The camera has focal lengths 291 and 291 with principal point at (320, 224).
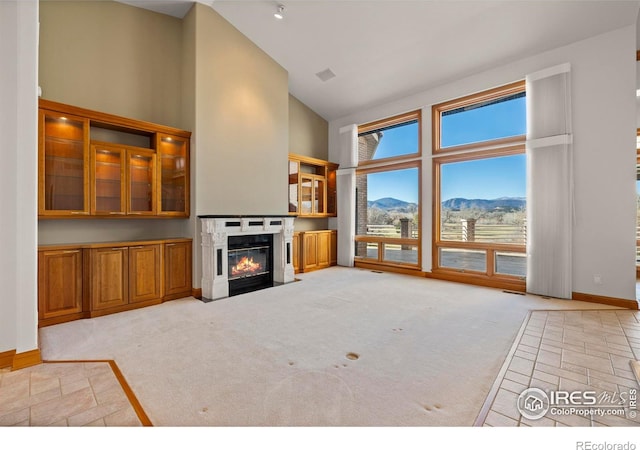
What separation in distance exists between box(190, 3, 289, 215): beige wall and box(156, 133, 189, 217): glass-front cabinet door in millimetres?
230

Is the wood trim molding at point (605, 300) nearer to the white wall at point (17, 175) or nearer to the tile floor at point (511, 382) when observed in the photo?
the tile floor at point (511, 382)

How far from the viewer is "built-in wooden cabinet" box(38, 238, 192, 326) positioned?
3320 millimetres

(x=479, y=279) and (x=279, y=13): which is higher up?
(x=279, y=13)

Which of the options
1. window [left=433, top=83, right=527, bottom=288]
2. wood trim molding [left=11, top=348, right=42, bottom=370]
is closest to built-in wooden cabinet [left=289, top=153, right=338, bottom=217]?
window [left=433, top=83, right=527, bottom=288]

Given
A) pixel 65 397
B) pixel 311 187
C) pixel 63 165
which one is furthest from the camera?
pixel 311 187

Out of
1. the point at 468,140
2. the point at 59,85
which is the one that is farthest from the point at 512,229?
the point at 59,85

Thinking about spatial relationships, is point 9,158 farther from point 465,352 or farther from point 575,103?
point 575,103

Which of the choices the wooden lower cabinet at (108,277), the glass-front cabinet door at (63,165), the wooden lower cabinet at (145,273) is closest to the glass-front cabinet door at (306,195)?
the wooden lower cabinet at (145,273)

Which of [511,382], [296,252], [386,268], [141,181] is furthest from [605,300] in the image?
[141,181]

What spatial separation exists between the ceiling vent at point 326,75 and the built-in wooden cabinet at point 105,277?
4194 mm

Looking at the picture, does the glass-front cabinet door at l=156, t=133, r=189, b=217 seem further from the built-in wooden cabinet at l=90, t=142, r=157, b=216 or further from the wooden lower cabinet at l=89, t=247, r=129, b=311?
the wooden lower cabinet at l=89, t=247, r=129, b=311

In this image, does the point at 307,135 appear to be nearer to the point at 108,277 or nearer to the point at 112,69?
the point at 112,69

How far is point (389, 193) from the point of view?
22.1 feet

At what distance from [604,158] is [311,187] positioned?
16.7 feet
